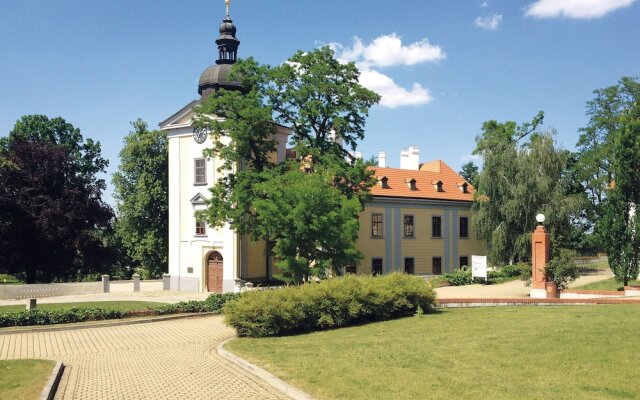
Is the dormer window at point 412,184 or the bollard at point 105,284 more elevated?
the dormer window at point 412,184

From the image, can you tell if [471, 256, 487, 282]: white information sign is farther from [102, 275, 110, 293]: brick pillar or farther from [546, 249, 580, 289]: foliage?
[102, 275, 110, 293]: brick pillar

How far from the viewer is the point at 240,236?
3578 cm

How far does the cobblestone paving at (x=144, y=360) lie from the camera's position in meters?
11.6

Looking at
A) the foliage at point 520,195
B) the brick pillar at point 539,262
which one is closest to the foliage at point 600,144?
the foliage at point 520,195

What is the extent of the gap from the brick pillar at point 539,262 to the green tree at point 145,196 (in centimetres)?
2951

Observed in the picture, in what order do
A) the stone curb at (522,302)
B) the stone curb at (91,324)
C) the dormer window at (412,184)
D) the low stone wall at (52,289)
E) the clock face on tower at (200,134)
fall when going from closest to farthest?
the stone curb at (91,324) → the stone curb at (522,302) → the low stone wall at (52,289) → the clock face on tower at (200,134) → the dormer window at (412,184)

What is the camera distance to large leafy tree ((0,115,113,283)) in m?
39.6

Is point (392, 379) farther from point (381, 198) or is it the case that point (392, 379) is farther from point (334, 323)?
point (381, 198)

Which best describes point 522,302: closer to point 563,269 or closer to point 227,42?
point 563,269

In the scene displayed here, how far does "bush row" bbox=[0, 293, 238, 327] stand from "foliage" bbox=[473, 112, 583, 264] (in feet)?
77.0

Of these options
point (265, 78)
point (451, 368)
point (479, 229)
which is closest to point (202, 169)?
point (265, 78)

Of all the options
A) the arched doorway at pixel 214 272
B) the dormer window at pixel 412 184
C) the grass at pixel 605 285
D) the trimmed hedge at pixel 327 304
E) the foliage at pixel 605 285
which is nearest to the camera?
the trimmed hedge at pixel 327 304

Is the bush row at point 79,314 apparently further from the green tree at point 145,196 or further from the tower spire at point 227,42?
the green tree at point 145,196

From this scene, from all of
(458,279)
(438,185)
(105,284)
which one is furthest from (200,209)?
(438,185)
